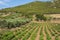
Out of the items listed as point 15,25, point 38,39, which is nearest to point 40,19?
point 15,25

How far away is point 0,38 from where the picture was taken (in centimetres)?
3769

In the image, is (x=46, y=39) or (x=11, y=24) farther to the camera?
(x=11, y=24)

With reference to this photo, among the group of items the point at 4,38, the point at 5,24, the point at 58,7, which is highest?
the point at 4,38

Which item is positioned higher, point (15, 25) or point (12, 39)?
point (12, 39)

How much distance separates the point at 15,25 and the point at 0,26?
17.4 ft

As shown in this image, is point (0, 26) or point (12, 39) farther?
point (0, 26)

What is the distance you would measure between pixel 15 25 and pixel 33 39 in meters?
34.4

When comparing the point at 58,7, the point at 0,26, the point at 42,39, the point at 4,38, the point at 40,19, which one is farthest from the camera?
the point at 58,7

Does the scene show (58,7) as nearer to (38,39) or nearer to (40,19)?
(40,19)

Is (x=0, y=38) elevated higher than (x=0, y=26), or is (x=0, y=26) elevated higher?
(x=0, y=38)

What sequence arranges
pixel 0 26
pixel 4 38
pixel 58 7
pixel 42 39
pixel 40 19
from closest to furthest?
pixel 4 38 < pixel 42 39 < pixel 0 26 < pixel 40 19 < pixel 58 7

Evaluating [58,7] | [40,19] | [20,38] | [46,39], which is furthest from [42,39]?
[58,7]

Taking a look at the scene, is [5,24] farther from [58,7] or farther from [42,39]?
[58,7]

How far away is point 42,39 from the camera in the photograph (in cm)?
3978
